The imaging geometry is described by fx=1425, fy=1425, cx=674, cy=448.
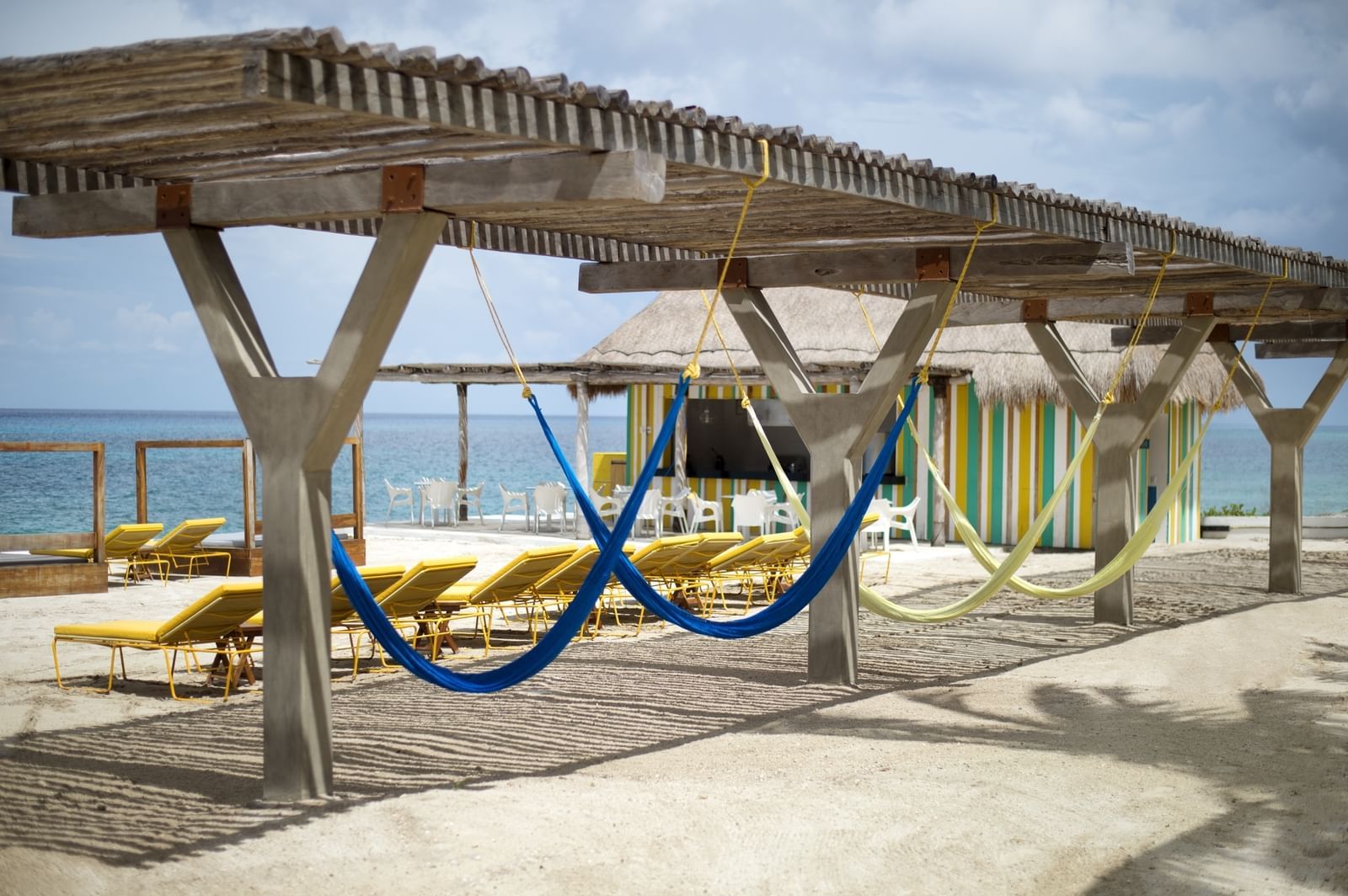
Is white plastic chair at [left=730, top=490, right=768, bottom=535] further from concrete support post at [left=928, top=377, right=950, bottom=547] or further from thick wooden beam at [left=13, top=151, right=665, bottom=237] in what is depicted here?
thick wooden beam at [left=13, top=151, right=665, bottom=237]

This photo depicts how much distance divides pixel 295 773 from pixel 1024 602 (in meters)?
6.71

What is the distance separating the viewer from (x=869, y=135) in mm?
86625

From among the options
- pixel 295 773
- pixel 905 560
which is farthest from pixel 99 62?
pixel 905 560

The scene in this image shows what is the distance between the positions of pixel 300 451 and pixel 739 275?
9.50 ft

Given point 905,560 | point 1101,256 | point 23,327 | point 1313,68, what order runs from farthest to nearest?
point 1313,68 < point 23,327 < point 905,560 < point 1101,256

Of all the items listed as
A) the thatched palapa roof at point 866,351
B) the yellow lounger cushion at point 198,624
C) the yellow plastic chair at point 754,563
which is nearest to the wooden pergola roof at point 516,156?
the yellow lounger cushion at point 198,624

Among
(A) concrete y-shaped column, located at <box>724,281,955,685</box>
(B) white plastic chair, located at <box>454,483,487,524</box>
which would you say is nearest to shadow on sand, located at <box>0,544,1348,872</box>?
(A) concrete y-shaped column, located at <box>724,281,955,685</box>

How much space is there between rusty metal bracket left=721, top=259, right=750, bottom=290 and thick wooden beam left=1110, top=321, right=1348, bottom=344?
16.3 feet

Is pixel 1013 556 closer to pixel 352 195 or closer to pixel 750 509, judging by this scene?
pixel 352 195

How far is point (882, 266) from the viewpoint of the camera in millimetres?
6629

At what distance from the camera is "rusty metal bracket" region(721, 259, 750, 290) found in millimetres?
6836

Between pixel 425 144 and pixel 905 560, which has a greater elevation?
pixel 425 144

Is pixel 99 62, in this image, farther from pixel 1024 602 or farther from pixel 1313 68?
pixel 1313 68

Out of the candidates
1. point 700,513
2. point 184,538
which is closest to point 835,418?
point 184,538
